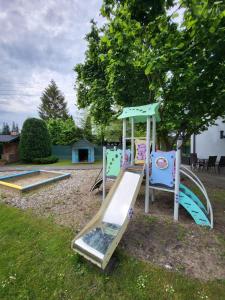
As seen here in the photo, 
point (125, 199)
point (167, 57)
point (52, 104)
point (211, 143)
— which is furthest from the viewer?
point (52, 104)

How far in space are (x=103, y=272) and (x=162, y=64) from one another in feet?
13.0

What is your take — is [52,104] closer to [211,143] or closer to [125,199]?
[211,143]

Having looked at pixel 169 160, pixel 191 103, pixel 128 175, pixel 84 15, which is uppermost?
pixel 84 15

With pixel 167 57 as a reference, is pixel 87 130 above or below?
above

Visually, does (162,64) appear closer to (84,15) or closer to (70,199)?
(70,199)

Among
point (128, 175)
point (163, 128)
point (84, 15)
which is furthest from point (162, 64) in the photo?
point (84, 15)

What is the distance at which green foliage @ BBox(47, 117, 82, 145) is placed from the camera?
60.9 ft

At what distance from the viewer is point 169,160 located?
12.7 feet

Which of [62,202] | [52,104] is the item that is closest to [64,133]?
[62,202]

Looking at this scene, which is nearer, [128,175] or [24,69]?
[128,175]

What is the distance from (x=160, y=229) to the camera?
3492mm

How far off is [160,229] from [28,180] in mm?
6406

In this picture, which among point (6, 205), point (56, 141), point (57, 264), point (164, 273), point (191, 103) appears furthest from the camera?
point (56, 141)

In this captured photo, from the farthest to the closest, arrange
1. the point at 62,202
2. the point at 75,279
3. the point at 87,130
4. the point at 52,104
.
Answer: the point at 52,104 → the point at 87,130 → the point at 62,202 → the point at 75,279
